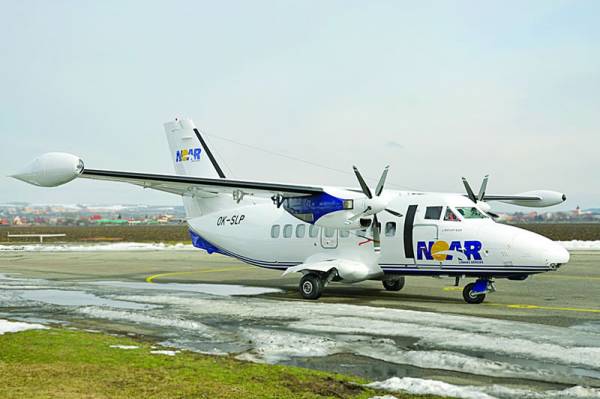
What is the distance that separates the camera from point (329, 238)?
17953 mm

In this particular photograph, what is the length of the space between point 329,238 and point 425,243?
10.1ft

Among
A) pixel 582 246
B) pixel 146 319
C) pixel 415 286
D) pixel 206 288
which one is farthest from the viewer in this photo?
pixel 582 246

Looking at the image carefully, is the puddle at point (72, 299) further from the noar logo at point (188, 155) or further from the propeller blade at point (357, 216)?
the noar logo at point (188, 155)

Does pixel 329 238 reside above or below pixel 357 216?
below

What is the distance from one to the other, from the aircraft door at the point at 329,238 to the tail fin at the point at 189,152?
233 inches

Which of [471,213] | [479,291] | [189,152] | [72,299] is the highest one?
[189,152]

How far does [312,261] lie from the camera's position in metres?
17.9

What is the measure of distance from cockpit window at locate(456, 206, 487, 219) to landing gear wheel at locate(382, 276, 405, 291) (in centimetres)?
361

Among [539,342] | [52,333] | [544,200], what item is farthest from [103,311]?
[544,200]

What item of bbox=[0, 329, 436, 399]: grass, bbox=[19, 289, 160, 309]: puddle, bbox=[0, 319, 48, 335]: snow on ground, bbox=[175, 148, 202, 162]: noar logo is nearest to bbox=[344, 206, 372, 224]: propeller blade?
bbox=[19, 289, 160, 309]: puddle

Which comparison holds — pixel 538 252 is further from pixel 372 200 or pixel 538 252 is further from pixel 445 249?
pixel 372 200

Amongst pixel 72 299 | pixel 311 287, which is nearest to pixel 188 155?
pixel 72 299

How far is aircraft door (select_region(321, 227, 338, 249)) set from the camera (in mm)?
17812

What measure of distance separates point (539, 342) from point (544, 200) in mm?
12603
